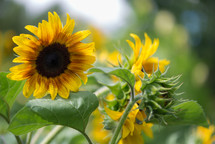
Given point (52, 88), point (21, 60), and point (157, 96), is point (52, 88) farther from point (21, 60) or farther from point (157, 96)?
point (157, 96)

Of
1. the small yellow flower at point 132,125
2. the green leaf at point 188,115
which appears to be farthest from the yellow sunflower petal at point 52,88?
the green leaf at point 188,115

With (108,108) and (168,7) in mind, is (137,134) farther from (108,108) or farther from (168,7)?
(168,7)

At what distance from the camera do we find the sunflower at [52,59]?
0.58 meters

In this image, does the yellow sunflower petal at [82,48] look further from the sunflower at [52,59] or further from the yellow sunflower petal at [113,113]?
the yellow sunflower petal at [113,113]

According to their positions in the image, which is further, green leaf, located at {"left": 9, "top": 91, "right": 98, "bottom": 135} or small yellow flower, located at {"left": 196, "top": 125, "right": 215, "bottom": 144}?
small yellow flower, located at {"left": 196, "top": 125, "right": 215, "bottom": 144}

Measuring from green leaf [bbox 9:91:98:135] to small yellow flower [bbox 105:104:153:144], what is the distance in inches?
2.1

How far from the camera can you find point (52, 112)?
0.53m

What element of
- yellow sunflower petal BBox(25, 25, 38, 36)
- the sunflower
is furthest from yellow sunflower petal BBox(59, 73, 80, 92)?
yellow sunflower petal BBox(25, 25, 38, 36)

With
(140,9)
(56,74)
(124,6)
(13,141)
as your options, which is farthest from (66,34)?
(124,6)

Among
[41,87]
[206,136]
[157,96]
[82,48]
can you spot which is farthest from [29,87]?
[206,136]

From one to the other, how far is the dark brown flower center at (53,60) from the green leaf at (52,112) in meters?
0.11

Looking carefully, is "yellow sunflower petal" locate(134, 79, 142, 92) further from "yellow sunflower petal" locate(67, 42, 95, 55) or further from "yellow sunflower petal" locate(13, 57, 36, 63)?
"yellow sunflower petal" locate(13, 57, 36, 63)

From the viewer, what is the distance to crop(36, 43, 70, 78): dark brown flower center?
0.64 meters

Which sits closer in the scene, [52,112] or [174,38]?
[52,112]
